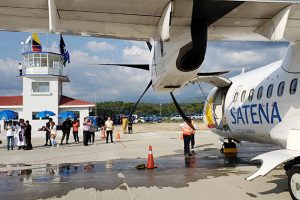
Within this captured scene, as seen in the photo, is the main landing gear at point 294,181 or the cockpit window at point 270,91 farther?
the cockpit window at point 270,91

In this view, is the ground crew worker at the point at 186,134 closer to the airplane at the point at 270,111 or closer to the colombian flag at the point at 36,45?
the airplane at the point at 270,111

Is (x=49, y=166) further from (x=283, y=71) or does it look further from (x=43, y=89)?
(x=43, y=89)

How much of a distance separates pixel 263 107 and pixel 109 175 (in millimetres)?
4813

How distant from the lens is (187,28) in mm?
6621

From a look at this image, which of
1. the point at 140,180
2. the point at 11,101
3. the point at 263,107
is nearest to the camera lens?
the point at 263,107

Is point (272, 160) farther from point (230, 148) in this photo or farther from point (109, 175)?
point (230, 148)

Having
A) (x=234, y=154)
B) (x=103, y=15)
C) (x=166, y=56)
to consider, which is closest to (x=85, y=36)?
(x=103, y=15)

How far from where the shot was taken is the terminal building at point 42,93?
39.8m

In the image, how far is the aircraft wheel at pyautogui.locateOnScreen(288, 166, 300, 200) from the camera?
22.7 ft

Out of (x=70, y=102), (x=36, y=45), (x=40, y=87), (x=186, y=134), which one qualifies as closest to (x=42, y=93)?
(x=40, y=87)

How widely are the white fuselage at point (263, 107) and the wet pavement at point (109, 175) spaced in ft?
4.40

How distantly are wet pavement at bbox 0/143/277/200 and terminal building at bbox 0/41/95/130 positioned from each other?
90.4 feet

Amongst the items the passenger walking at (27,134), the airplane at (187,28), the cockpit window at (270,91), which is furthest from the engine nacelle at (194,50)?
the passenger walking at (27,134)

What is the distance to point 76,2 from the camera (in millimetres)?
5527
